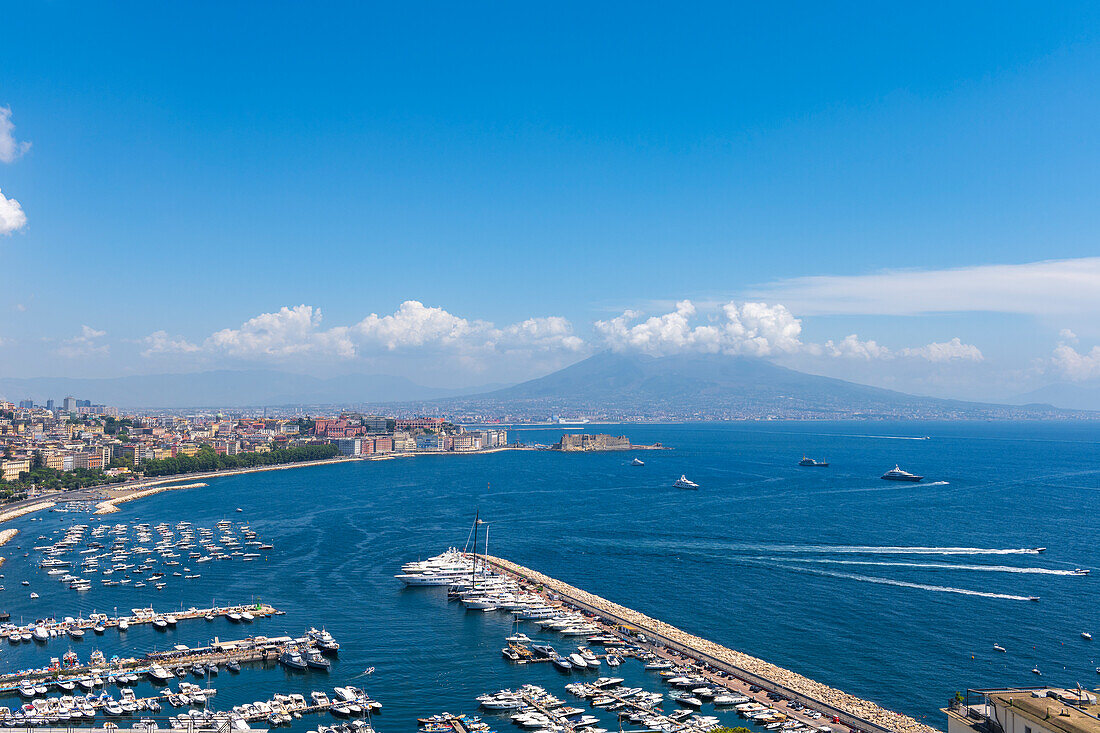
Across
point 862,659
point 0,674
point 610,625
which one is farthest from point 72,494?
point 862,659

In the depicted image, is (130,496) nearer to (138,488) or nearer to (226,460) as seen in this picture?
(138,488)

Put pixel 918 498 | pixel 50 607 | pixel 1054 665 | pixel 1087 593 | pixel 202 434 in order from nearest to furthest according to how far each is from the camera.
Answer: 1. pixel 1054 665
2. pixel 50 607
3. pixel 1087 593
4. pixel 918 498
5. pixel 202 434

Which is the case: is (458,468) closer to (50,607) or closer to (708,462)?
(708,462)

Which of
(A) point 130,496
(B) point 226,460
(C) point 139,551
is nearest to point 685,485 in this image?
(C) point 139,551

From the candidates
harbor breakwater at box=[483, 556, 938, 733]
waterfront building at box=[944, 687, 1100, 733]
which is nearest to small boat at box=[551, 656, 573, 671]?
harbor breakwater at box=[483, 556, 938, 733]

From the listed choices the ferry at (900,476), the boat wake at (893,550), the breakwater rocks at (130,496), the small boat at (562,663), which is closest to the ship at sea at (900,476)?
the ferry at (900,476)

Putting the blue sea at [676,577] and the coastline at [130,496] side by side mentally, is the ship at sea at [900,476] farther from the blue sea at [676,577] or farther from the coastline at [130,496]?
the coastline at [130,496]
